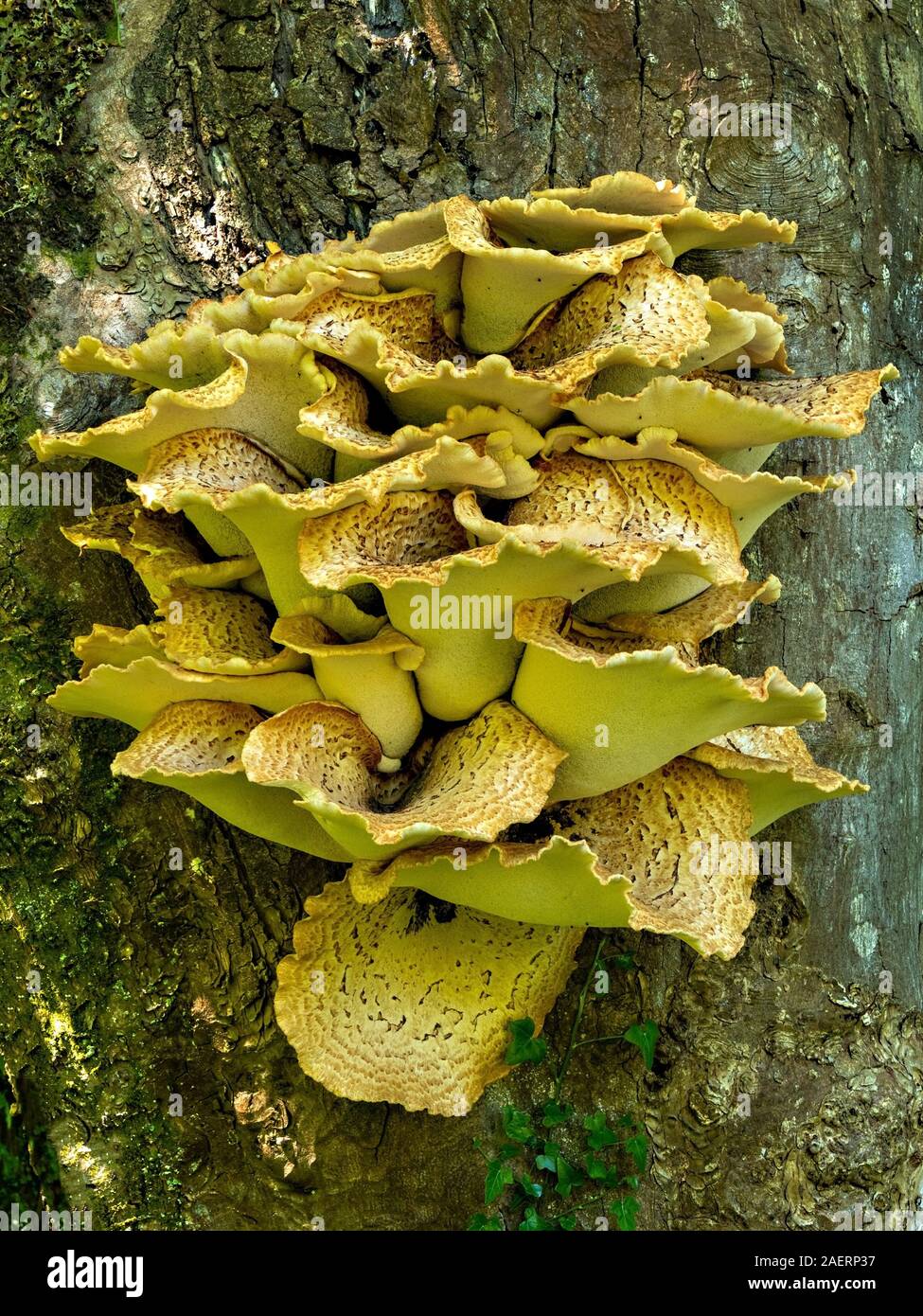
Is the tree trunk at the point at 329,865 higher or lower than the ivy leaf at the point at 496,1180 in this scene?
higher

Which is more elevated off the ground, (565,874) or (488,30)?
(488,30)

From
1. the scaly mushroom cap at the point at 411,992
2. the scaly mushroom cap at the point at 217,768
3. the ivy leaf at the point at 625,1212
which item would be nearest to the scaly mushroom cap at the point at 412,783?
the scaly mushroom cap at the point at 217,768

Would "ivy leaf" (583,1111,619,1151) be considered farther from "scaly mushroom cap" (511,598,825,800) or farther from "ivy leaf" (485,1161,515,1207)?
"scaly mushroom cap" (511,598,825,800)

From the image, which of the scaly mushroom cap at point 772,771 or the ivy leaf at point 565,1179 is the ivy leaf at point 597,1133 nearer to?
the ivy leaf at point 565,1179

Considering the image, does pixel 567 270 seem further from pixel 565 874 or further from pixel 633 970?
pixel 633 970

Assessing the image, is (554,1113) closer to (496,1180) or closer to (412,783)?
(496,1180)

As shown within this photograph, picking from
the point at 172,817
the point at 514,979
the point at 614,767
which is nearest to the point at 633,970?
the point at 514,979
